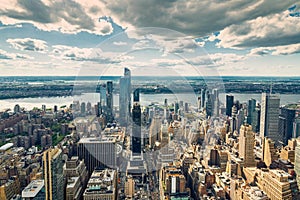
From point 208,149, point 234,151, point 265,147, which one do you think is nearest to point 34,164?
point 208,149

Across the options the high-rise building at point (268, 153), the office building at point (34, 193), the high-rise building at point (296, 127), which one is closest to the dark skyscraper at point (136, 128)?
the office building at point (34, 193)

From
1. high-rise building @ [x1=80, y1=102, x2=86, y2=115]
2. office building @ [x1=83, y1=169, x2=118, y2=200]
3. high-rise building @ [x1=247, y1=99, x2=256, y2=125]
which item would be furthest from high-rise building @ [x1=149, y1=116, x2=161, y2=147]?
high-rise building @ [x1=247, y1=99, x2=256, y2=125]

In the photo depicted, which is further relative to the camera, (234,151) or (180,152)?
(234,151)

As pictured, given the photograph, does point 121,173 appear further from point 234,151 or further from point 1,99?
point 1,99

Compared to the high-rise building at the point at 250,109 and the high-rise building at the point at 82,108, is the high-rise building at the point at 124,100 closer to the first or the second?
the high-rise building at the point at 82,108

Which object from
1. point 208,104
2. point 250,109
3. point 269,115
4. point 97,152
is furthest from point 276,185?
point 250,109

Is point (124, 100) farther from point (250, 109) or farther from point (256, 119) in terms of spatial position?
point (250, 109)
